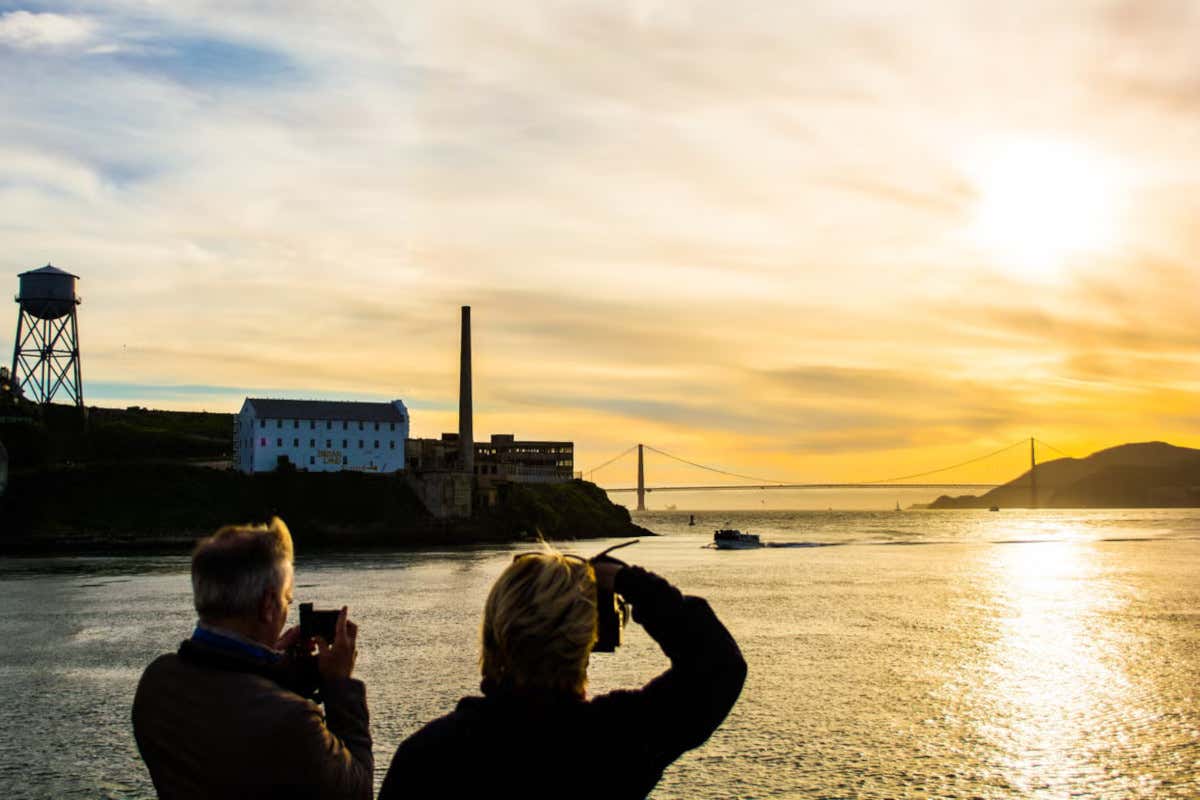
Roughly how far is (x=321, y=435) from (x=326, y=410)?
3.43 meters

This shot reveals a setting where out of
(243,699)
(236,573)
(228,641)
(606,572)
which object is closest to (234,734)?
(243,699)

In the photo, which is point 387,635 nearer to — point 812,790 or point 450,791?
point 812,790

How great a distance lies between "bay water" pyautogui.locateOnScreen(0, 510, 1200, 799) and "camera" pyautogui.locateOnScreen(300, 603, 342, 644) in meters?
1.58

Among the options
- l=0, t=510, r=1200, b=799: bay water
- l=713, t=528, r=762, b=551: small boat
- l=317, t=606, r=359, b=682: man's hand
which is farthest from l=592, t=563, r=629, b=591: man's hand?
l=713, t=528, r=762, b=551: small boat

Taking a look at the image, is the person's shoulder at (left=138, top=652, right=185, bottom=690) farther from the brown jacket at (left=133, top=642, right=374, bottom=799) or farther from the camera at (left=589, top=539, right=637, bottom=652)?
the camera at (left=589, top=539, right=637, bottom=652)

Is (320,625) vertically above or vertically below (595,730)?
above

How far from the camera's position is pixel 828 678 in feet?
90.0

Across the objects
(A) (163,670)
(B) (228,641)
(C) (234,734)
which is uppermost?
(B) (228,641)

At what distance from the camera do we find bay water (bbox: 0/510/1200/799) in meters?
18.2

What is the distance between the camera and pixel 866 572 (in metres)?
69.3

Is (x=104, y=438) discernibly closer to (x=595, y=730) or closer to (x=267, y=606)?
(x=267, y=606)

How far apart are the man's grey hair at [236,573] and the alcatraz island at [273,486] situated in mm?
95934

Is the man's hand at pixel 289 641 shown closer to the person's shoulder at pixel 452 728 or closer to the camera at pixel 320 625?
the camera at pixel 320 625

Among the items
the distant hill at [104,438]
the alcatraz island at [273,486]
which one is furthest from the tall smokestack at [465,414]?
the distant hill at [104,438]
